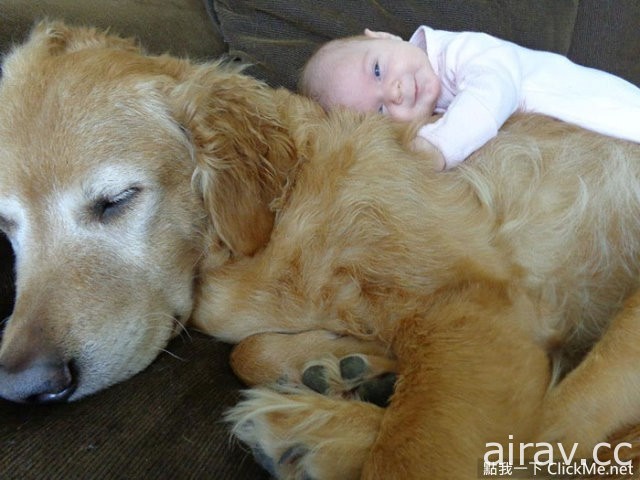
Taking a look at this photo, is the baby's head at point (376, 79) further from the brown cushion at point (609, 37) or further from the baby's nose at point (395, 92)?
the brown cushion at point (609, 37)

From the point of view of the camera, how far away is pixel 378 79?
1977 millimetres

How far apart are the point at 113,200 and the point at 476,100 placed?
110 centimetres

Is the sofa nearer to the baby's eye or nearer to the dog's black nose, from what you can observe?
the dog's black nose

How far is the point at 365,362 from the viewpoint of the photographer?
127 cm

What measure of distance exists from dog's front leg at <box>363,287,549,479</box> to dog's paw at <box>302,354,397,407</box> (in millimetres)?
72

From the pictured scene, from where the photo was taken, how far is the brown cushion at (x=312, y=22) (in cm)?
245

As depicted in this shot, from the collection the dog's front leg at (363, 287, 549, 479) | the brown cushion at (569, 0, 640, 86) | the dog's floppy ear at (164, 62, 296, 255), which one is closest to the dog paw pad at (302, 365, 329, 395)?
the dog's front leg at (363, 287, 549, 479)

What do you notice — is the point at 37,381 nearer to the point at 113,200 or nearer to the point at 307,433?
the point at 113,200

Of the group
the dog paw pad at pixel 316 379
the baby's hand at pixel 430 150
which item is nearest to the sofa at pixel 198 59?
the dog paw pad at pixel 316 379

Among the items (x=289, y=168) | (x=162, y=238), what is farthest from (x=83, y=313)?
(x=289, y=168)

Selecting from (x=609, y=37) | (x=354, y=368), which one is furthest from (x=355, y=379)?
(x=609, y=37)

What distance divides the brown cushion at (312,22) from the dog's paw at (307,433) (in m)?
1.63

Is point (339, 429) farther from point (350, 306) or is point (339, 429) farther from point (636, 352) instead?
point (636, 352)

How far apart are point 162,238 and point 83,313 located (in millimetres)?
257
